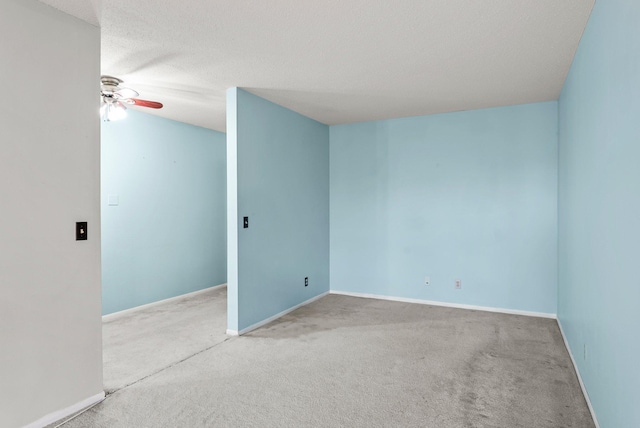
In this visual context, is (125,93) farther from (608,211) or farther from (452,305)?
(452,305)

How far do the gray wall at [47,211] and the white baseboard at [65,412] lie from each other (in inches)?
1.1

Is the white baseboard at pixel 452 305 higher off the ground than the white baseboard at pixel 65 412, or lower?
higher

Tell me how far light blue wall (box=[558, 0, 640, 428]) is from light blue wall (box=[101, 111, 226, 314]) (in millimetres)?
4536

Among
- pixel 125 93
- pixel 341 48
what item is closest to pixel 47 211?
pixel 125 93

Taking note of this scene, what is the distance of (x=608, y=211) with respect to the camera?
1.95 meters

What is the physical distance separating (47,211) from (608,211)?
119 inches

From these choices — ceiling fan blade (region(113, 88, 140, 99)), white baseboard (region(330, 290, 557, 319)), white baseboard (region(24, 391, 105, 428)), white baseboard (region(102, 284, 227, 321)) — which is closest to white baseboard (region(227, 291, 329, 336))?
white baseboard (region(330, 290, 557, 319))

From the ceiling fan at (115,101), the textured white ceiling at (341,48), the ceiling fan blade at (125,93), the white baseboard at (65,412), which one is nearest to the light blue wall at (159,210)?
the textured white ceiling at (341,48)

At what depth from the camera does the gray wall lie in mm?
2092

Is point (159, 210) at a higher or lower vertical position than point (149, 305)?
higher

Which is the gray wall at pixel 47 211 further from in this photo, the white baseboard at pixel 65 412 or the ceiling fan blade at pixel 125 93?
the ceiling fan blade at pixel 125 93

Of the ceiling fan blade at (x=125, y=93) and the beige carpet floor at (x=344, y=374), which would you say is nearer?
the beige carpet floor at (x=344, y=374)

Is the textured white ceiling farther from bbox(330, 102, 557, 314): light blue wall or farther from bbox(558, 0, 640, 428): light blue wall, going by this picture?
bbox(330, 102, 557, 314): light blue wall

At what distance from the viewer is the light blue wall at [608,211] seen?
1.55 m
